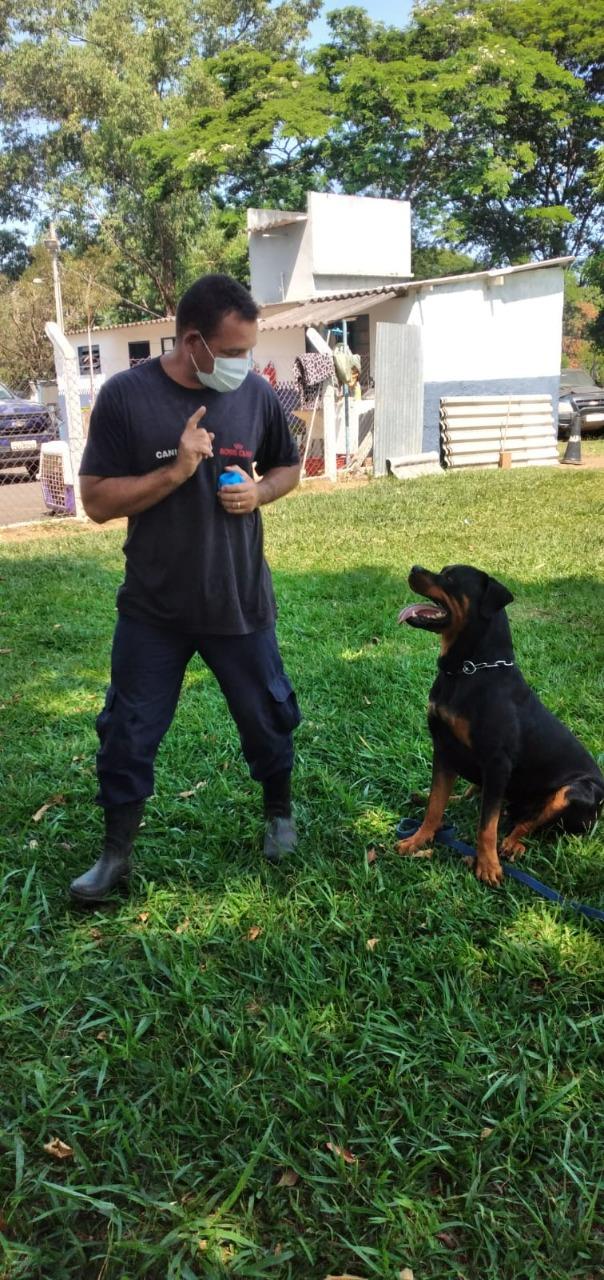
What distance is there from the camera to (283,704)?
3.00 m

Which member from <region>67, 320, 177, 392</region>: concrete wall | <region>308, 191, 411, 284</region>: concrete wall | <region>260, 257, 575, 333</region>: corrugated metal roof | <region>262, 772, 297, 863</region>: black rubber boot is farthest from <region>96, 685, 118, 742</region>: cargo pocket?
<region>67, 320, 177, 392</region>: concrete wall

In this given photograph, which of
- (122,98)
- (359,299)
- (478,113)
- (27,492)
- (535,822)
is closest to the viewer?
(535,822)

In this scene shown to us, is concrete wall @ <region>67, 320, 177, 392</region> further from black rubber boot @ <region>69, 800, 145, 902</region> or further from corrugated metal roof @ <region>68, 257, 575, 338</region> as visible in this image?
black rubber boot @ <region>69, 800, 145, 902</region>

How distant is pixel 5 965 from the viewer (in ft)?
8.76

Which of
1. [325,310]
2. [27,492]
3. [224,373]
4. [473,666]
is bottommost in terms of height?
[27,492]

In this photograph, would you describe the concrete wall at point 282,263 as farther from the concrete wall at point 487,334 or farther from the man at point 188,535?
the man at point 188,535

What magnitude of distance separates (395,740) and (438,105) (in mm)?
29583

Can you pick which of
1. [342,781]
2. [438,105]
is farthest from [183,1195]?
[438,105]

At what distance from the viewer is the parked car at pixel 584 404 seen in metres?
19.8

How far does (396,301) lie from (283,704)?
50.0 feet

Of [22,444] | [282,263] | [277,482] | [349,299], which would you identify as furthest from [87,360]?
[277,482]

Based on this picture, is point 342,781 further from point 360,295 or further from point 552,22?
point 552,22

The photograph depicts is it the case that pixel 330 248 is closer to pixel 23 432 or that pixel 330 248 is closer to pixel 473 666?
pixel 23 432

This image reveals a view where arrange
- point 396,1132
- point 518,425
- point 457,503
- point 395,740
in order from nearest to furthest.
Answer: point 396,1132, point 395,740, point 457,503, point 518,425
